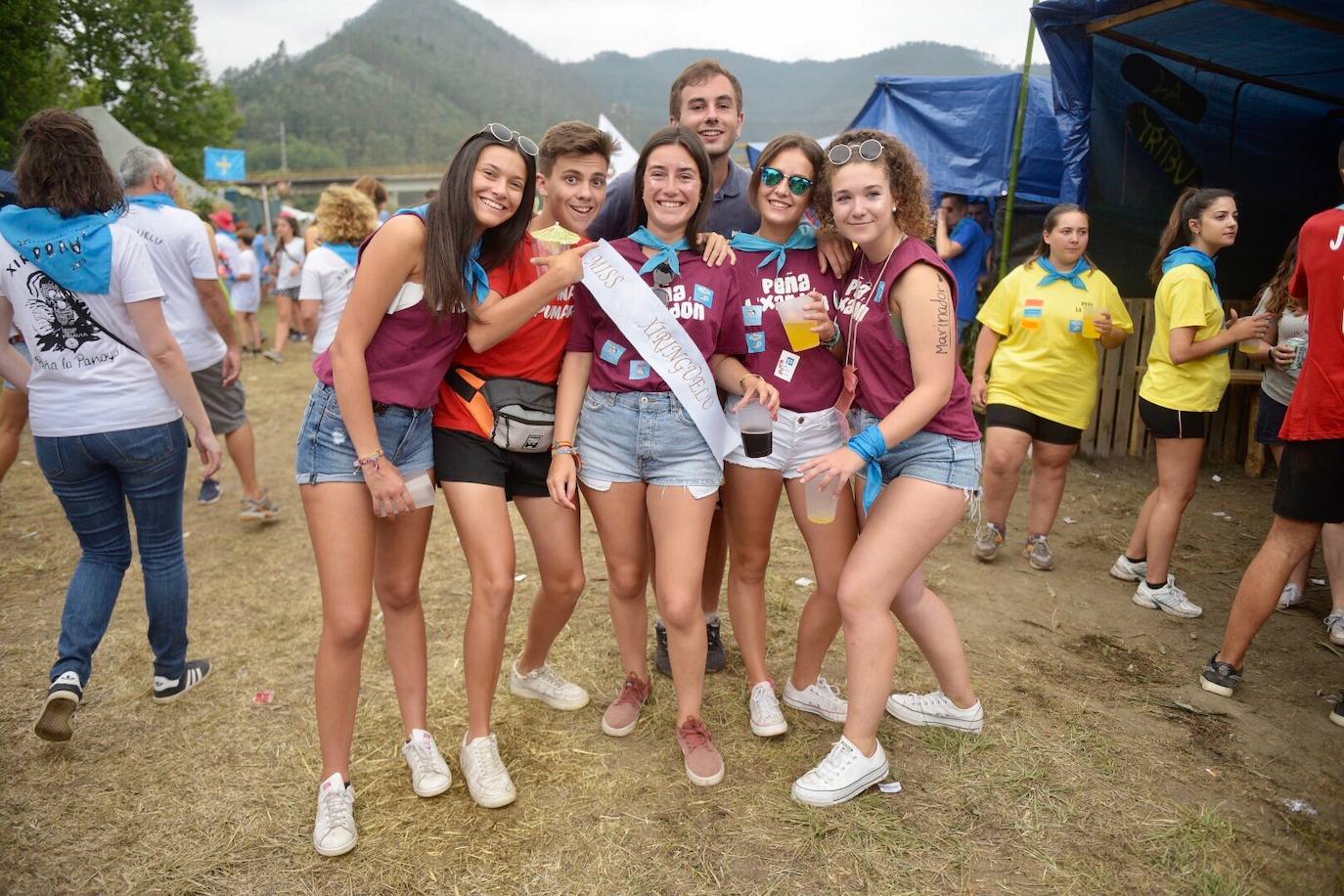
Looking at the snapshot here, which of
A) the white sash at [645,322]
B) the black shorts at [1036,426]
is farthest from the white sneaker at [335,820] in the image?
the black shorts at [1036,426]

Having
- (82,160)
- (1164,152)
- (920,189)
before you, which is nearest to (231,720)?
(82,160)

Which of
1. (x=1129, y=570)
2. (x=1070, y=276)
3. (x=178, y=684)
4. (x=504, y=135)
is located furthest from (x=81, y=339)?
(x=1129, y=570)

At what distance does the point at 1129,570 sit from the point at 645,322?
11.2ft

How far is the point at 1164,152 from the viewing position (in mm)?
6301

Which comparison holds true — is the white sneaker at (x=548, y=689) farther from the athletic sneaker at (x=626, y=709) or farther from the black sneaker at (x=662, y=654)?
the black sneaker at (x=662, y=654)

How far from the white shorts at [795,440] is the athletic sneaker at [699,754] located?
90cm

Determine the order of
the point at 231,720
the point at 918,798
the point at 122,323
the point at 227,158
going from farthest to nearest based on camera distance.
Answer: the point at 227,158 < the point at 231,720 < the point at 122,323 < the point at 918,798

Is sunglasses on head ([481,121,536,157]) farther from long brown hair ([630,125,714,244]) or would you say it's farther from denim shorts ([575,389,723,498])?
denim shorts ([575,389,723,498])

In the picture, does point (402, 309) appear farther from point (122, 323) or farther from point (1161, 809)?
point (1161, 809)

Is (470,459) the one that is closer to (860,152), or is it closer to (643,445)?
(643,445)

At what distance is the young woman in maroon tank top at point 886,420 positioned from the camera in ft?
7.80

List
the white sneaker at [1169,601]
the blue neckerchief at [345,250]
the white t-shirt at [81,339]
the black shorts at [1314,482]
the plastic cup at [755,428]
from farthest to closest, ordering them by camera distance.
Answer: the blue neckerchief at [345,250] < the white sneaker at [1169,601] < the black shorts at [1314,482] < the white t-shirt at [81,339] < the plastic cup at [755,428]

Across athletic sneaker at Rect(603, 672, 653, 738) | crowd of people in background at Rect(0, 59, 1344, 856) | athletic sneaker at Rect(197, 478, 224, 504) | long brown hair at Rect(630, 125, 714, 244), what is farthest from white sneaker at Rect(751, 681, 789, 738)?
athletic sneaker at Rect(197, 478, 224, 504)

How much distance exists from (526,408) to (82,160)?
1.70m
